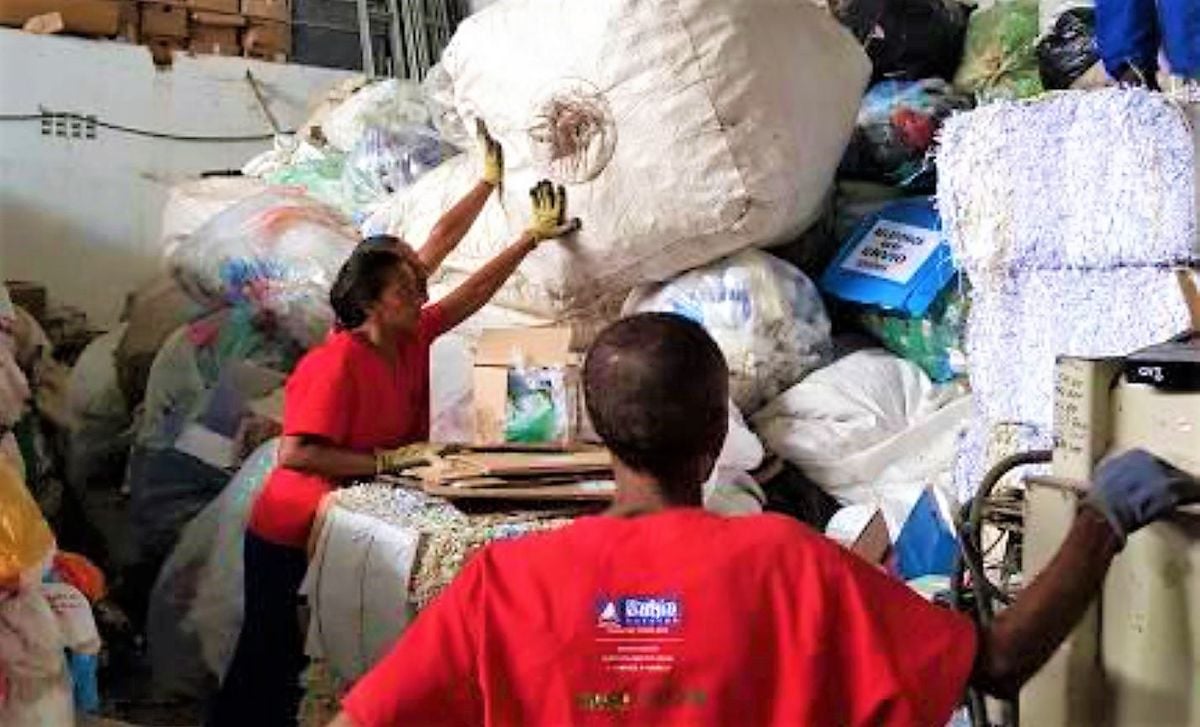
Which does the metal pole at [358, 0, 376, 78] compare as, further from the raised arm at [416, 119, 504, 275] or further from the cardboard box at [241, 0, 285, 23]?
the raised arm at [416, 119, 504, 275]

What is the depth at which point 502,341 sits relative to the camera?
325cm

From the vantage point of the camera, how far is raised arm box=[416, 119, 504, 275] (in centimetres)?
330

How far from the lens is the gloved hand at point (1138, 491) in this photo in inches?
51.3

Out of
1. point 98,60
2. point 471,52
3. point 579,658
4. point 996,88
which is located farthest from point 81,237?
point 579,658

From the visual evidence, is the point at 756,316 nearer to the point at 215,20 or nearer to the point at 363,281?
the point at 363,281

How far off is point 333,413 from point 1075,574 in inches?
68.1

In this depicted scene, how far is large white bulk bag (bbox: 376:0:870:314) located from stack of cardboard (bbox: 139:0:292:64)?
2472 mm

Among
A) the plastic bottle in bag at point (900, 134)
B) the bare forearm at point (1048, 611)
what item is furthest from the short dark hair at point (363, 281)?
the bare forearm at point (1048, 611)

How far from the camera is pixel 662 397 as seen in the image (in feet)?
4.65

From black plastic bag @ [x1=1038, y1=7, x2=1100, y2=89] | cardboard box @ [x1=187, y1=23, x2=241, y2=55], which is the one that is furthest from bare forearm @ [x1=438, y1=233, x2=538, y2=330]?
cardboard box @ [x1=187, y1=23, x2=241, y2=55]

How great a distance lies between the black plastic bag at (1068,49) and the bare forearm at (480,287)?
1350mm

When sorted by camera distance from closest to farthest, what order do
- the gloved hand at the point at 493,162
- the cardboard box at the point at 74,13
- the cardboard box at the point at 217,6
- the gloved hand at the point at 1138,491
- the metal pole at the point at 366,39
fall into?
the gloved hand at the point at 1138,491 < the gloved hand at the point at 493,162 < the cardboard box at the point at 74,13 < the cardboard box at the point at 217,6 < the metal pole at the point at 366,39

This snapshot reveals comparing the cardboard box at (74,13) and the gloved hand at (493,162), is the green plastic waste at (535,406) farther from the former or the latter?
the cardboard box at (74,13)

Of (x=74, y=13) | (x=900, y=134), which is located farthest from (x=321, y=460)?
(x=74, y=13)
